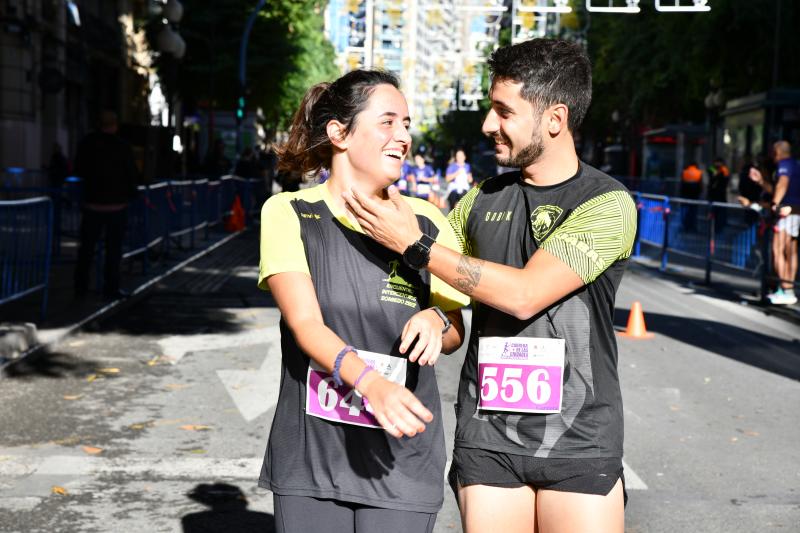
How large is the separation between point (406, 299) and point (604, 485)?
71 centimetres

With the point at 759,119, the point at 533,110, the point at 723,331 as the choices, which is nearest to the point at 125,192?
the point at 723,331

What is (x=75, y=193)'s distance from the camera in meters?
15.1

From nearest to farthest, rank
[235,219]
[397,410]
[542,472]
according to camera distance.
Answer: [397,410]
[542,472]
[235,219]

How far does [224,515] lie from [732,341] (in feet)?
23.1

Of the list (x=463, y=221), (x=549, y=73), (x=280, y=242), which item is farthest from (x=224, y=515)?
(x=549, y=73)

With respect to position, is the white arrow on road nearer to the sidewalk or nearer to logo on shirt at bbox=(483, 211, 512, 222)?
the sidewalk

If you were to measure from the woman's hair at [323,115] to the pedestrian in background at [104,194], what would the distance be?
9.74m

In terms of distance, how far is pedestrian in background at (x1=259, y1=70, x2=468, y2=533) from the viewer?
299cm

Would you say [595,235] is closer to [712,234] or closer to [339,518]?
[339,518]

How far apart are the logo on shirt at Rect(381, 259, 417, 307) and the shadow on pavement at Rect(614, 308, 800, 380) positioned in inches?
281

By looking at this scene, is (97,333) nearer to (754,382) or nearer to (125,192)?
(125,192)

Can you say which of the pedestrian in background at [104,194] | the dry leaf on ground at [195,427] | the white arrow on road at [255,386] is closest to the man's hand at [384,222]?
the dry leaf on ground at [195,427]

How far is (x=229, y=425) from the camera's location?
7.43m

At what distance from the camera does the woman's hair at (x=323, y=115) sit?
314 centimetres
